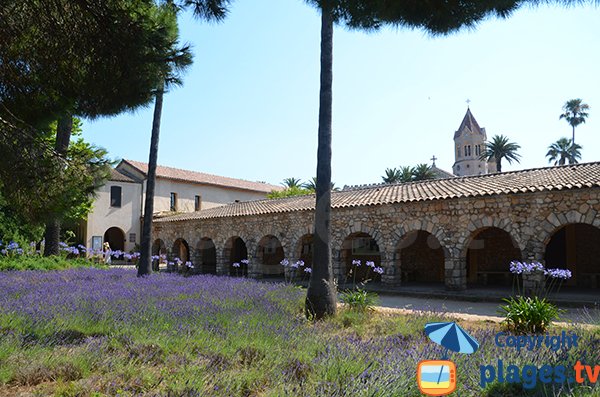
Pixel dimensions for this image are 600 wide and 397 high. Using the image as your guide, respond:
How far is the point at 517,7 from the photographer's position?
452 centimetres

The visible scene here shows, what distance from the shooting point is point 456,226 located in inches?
445

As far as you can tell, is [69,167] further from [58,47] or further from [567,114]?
[567,114]

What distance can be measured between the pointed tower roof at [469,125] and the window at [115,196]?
138 ft

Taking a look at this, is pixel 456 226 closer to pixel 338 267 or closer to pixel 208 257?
pixel 338 267

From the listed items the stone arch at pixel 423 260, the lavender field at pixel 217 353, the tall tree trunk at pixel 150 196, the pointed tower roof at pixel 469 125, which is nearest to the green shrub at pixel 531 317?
the lavender field at pixel 217 353

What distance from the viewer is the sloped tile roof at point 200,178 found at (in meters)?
28.1

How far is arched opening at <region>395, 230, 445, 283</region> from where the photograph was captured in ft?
49.1

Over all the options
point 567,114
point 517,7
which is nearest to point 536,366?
point 517,7

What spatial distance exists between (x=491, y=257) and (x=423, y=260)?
220cm

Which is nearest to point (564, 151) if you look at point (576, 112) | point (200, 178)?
point (576, 112)

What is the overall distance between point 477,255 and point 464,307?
561 centimetres

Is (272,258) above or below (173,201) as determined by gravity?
below

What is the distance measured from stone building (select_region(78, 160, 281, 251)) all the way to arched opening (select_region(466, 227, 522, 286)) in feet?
60.2

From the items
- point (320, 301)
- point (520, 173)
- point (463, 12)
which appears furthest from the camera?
point (520, 173)
